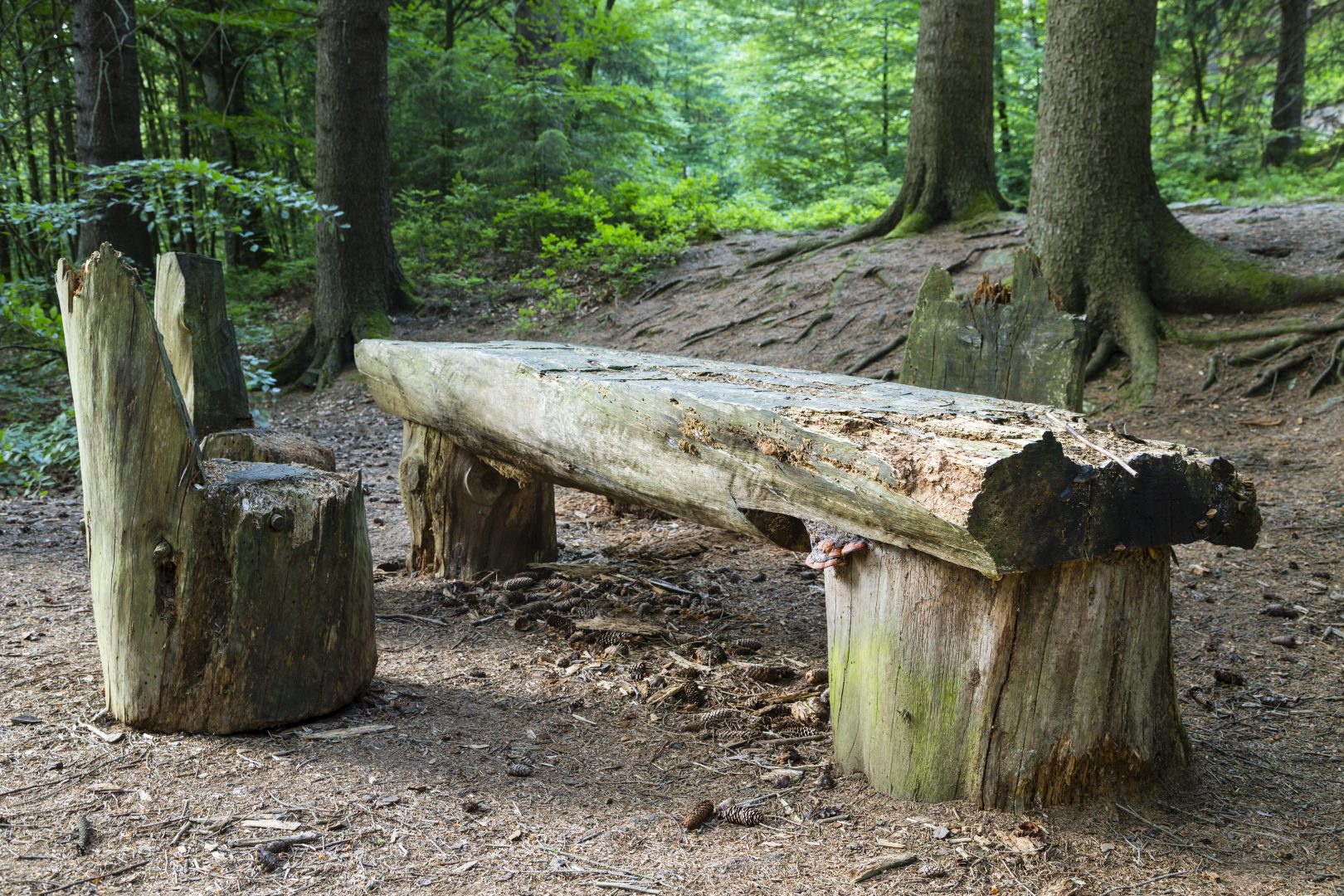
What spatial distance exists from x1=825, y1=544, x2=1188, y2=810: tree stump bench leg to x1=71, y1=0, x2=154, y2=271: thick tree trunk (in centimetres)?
920

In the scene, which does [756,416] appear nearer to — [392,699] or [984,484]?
[984,484]

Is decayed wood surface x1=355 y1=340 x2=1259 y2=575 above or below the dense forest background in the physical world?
below

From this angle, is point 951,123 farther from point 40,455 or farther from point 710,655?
point 40,455

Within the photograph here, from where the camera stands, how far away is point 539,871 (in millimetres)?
2217

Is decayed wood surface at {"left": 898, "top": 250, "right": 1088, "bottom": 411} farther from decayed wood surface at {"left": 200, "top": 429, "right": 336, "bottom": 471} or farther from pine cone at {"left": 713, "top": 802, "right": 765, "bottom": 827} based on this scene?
decayed wood surface at {"left": 200, "top": 429, "right": 336, "bottom": 471}

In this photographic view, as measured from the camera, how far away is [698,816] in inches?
96.5

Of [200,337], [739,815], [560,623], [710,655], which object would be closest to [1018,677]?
[739,815]

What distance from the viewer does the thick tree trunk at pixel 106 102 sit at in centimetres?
916

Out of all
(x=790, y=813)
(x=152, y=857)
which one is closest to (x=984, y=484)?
(x=790, y=813)

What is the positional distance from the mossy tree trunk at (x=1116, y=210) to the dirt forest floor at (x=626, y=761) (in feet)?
5.36

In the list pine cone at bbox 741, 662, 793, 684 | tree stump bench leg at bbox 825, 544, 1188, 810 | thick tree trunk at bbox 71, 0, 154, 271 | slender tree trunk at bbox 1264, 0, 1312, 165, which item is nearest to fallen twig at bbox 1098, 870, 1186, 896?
tree stump bench leg at bbox 825, 544, 1188, 810

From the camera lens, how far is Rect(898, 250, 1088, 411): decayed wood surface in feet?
12.7

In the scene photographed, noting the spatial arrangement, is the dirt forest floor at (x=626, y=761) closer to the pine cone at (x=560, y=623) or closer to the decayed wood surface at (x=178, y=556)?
the pine cone at (x=560, y=623)

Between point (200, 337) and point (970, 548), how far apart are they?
3.22 meters
